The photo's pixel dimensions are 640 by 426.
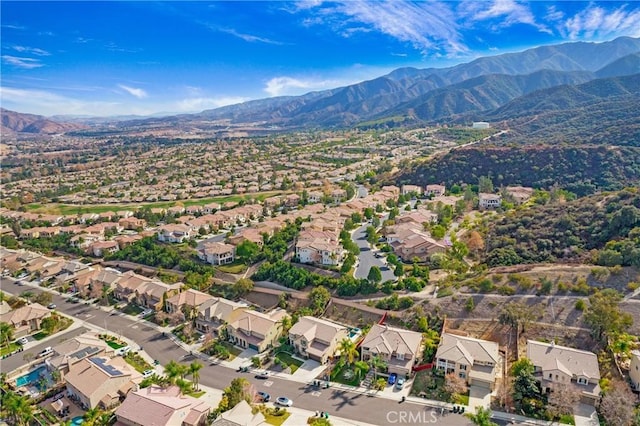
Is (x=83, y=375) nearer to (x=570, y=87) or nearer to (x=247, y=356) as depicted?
(x=247, y=356)

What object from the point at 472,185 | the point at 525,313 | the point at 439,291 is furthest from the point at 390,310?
the point at 472,185

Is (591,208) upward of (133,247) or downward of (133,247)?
upward

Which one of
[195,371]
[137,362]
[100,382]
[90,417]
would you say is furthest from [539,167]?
[90,417]

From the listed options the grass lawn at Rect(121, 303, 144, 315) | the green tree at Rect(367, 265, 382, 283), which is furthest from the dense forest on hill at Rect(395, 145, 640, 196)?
the grass lawn at Rect(121, 303, 144, 315)

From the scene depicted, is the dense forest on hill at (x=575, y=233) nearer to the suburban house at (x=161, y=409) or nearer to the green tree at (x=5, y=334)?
the suburban house at (x=161, y=409)

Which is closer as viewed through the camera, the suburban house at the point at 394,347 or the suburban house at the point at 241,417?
the suburban house at the point at 241,417

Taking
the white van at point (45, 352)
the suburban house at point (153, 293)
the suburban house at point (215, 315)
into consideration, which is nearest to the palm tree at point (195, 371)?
the suburban house at point (215, 315)
